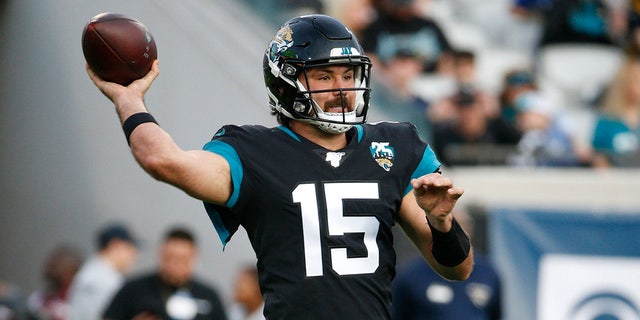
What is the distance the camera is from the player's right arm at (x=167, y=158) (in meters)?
3.48

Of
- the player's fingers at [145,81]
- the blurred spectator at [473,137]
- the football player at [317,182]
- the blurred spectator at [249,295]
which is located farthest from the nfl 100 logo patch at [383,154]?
the blurred spectator at [473,137]

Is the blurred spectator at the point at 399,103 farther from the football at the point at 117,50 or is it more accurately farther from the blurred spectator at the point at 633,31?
the football at the point at 117,50

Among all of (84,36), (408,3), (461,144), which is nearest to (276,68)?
(84,36)

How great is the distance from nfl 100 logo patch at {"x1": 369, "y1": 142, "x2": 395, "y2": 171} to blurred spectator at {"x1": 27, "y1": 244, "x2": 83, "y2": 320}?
240 inches

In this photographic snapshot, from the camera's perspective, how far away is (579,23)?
11.0 m

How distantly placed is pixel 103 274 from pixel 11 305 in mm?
1160

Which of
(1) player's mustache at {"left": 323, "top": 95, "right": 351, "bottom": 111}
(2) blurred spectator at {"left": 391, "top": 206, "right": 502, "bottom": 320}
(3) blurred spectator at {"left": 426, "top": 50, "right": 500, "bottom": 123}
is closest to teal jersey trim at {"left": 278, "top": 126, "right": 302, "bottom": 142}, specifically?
(1) player's mustache at {"left": 323, "top": 95, "right": 351, "bottom": 111}

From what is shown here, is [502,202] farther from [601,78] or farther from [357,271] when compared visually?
[357,271]

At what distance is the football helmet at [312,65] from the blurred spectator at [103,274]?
15.7 ft

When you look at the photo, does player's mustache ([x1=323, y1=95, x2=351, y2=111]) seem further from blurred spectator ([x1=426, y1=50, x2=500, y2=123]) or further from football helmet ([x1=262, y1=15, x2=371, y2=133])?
blurred spectator ([x1=426, y1=50, x2=500, y2=123])

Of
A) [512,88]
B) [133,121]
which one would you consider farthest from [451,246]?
[512,88]

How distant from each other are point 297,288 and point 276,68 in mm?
735

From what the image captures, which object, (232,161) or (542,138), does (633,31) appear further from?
(232,161)

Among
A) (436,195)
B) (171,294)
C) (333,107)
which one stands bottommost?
(171,294)
